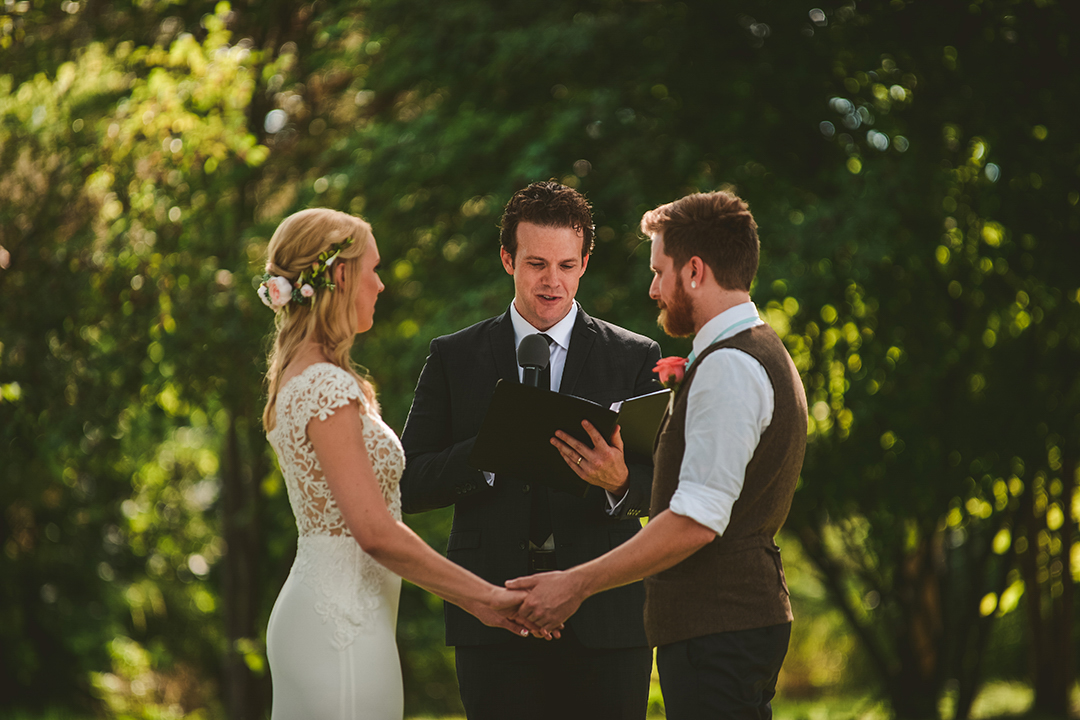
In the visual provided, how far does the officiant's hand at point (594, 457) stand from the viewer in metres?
2.86

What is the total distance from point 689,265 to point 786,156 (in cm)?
498

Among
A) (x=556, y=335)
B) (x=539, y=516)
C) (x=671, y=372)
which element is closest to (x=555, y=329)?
(x=556, y=335)

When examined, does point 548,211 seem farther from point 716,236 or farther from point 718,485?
point 718,485

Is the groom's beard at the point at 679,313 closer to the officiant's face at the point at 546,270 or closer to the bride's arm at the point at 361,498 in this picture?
the officiant's face at the point at 546,270

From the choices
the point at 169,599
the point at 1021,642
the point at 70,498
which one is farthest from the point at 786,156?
the point at 169,599

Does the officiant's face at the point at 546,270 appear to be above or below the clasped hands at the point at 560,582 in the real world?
above

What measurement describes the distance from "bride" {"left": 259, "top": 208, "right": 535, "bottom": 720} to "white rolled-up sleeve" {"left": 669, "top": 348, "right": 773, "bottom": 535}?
83 centimetres

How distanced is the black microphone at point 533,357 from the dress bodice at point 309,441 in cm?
55

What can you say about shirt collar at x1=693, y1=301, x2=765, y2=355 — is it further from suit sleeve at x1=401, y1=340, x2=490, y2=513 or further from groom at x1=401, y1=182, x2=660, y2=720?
suit sleeve at x1=401, y1=340, x2=490, y2=513

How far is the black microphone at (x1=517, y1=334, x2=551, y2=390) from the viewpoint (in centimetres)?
308

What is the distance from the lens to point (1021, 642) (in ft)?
38.2

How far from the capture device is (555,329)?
3293mm

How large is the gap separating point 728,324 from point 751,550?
1.86 ft

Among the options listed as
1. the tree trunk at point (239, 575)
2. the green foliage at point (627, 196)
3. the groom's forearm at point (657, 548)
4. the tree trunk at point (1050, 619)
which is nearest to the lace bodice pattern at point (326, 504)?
the groom's forearm at point (657, 548)
